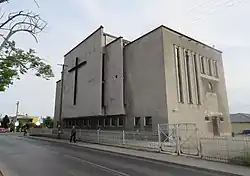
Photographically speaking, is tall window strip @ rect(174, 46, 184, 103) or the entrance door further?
the entrance door

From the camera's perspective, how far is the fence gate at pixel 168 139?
13.0 metres

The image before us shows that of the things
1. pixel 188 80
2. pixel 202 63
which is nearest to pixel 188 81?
pixel 188 80

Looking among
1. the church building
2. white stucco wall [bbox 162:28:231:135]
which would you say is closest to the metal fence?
the church building

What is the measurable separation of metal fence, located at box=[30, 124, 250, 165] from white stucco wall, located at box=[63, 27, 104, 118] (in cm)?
874

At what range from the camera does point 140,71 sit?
79.8ft

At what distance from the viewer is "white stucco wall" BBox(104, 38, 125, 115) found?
25547 millimetres

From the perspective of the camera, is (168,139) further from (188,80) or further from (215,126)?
(215,126)

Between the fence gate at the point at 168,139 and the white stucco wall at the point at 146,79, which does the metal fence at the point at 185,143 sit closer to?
the fence gate at the point at 168,139

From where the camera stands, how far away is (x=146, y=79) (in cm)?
2338

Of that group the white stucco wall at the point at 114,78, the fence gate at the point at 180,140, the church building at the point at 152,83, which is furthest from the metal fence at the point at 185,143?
the white stucco wall at the point at 114,78

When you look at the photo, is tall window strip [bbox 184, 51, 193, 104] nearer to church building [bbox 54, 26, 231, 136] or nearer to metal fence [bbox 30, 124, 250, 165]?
church building [bbox 54, 26, 231, 136]

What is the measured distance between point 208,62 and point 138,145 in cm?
1749

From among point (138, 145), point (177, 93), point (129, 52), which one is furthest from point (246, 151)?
point (129, 52)

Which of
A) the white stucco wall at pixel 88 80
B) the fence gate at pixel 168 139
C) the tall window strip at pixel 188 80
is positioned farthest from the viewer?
the white stucco wall at pixel 88 80
